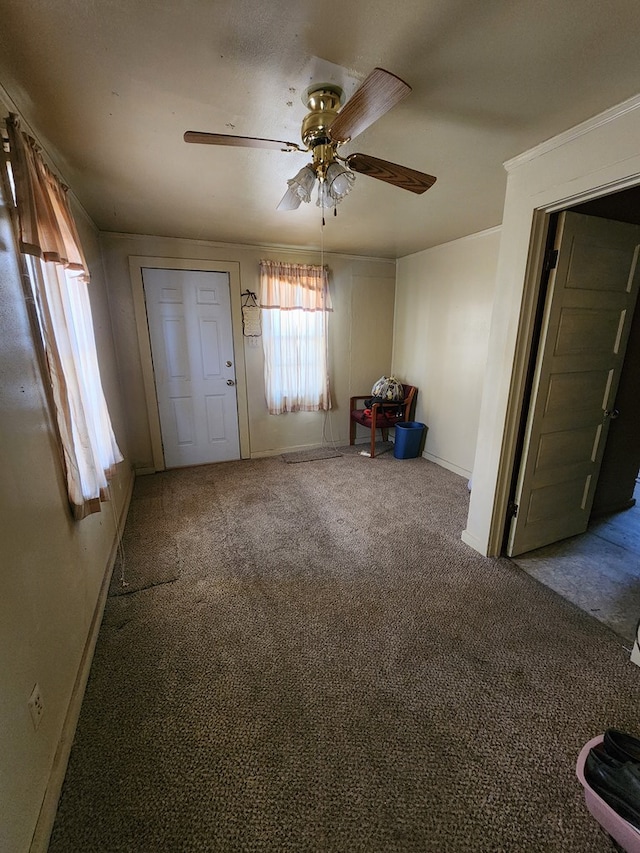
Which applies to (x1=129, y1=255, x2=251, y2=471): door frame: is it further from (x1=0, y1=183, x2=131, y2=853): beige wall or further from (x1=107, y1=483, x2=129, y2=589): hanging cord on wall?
(x1=0, y1=183, x2=131, y2=853): beige wall

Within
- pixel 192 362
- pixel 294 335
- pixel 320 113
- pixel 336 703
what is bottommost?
pixel 336 703

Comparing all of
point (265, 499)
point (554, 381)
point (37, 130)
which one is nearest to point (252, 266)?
point (37, 130)

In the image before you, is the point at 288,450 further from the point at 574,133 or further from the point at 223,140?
the point at 574,133

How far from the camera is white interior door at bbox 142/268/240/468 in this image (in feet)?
11.2

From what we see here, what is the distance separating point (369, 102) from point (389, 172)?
0.40 metres

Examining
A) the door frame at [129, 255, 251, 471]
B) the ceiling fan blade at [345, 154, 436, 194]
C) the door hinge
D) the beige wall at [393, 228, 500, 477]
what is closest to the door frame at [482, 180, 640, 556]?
the door hinge

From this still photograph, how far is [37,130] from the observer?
1.56 m

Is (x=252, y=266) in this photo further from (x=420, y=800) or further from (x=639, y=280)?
(x=420, y=800)

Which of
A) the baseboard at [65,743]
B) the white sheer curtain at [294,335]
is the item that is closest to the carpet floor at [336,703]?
the baseboard at [65,743]

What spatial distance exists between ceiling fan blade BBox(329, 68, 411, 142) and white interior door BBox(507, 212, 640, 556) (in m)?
1.26

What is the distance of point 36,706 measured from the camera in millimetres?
1053

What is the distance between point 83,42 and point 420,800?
2.64 metres

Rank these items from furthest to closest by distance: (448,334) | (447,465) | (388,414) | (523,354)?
(388,414), (447,465), (448,334), (523,354)

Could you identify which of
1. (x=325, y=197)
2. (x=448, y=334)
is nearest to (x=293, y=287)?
(x=448, y=334)
